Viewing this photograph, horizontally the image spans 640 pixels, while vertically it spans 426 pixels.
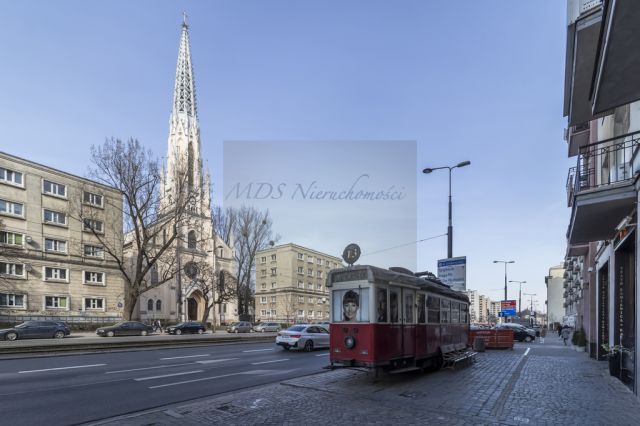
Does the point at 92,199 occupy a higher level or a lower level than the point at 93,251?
higher

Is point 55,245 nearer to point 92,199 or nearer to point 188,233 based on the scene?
point 92,199

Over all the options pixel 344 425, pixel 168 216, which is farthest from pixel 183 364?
pixel 168 216

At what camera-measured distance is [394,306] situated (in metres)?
11.4

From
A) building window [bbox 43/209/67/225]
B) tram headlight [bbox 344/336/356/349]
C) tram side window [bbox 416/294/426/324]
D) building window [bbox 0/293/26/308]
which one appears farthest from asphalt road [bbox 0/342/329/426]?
building window [bbox 43/209/67/225]

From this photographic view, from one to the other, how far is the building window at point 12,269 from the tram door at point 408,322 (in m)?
39.8

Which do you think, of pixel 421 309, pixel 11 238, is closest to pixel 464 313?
pixel 421 309

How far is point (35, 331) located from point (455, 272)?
30.4 metres

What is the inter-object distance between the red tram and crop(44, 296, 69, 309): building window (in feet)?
130

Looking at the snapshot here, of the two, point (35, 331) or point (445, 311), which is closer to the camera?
point (445, 311)

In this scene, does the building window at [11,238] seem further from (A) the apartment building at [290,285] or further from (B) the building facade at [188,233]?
(A) the apartment building at [290,285]

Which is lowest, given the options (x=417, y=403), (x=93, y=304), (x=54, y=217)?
(x=93, y=304)

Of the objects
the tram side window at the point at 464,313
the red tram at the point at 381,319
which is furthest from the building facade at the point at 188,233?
the red tram at the point at 381,319

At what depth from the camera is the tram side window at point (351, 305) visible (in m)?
10.9

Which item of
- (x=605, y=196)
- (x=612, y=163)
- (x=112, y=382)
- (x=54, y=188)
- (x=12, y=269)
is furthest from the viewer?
(x=54, y=188)
